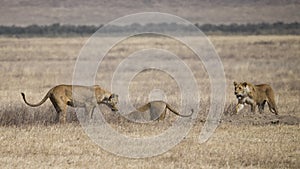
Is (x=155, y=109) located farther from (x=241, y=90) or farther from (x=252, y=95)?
(x=252, y=95)

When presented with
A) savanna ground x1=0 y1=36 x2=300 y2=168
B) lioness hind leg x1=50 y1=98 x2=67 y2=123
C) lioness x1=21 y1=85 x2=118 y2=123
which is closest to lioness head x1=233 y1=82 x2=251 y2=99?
savanna ground x1=0 y1=36 x2=300 y2=168

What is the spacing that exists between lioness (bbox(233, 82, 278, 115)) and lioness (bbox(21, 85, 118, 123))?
116 inches

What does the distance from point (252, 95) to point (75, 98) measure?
4.29 meters

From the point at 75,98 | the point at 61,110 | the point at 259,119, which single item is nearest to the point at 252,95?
the point at 259,119

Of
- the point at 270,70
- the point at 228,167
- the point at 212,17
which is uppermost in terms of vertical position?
the point at 212,17

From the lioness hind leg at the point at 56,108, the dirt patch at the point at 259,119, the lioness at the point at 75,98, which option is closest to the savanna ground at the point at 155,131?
the dirt patch at the point at 259,119

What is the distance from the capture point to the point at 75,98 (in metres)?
18.3

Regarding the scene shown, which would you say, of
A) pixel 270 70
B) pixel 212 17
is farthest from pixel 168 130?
pixel 212 17

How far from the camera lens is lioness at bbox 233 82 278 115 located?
770 inches

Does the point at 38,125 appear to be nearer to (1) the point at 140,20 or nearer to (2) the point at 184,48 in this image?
(2) the point at 184,48

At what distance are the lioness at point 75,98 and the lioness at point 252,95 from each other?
9.69 feet

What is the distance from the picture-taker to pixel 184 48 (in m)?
47.9

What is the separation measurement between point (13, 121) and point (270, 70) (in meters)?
18.0

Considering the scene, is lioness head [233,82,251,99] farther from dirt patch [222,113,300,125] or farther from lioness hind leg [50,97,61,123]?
lioness hind leg [50,97,61,123]
